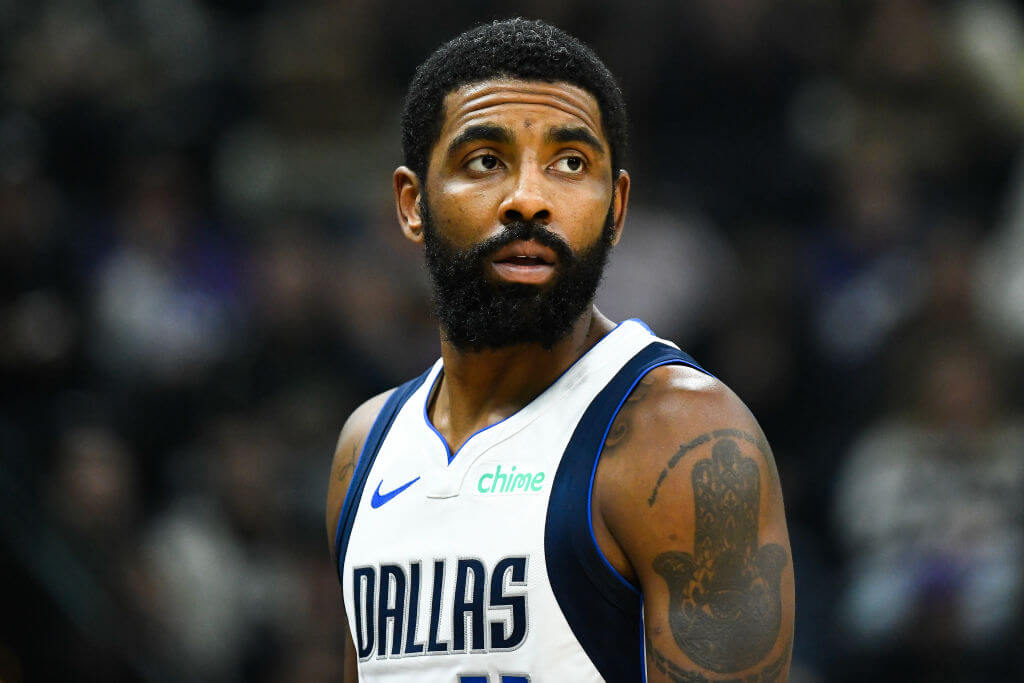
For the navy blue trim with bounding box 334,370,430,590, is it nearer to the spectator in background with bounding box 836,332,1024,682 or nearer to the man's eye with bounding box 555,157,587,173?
the man's eye with bounding box 555,157,587,173

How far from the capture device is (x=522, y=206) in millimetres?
2756

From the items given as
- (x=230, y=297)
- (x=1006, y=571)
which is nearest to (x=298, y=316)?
(x=230, y=297)

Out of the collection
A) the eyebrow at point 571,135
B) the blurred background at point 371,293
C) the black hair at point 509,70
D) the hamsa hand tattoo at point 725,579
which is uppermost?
the blurred background at point 371,293

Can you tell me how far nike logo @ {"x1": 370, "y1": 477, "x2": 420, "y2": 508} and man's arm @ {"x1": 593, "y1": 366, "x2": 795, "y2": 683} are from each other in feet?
1.91

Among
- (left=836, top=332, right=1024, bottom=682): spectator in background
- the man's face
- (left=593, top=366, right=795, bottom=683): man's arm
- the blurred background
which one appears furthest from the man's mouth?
(left=836, top=332, right=1024, bottom=682): spectator in background

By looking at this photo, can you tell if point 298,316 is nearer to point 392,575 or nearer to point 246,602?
point 246,602

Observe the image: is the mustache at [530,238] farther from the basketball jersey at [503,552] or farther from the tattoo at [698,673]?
the tattoo at [698,673]

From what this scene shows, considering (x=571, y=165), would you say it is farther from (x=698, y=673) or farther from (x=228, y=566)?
(x=228, y=566)

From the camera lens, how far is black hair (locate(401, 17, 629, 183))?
2.89m

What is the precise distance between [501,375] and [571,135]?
60 centimetres

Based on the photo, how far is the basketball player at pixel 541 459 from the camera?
2480 mm

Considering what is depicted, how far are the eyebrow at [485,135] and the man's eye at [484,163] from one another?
4cm

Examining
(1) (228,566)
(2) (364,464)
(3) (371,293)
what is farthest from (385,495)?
(3) (371,293)

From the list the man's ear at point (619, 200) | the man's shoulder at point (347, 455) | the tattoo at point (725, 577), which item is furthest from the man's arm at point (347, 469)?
the tattoo at point (725, 577)
